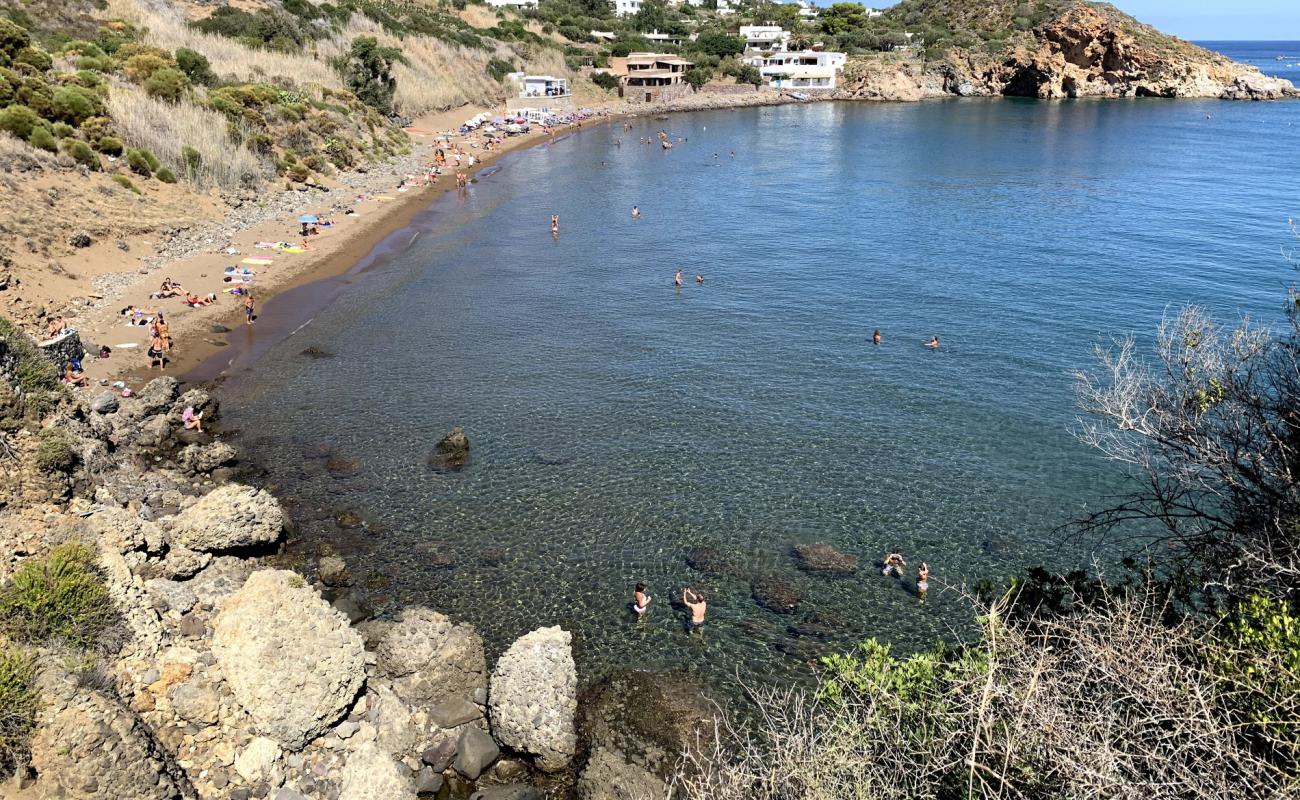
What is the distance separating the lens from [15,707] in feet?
38.1

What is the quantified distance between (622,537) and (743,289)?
23.8 metres

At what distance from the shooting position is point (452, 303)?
40219mm

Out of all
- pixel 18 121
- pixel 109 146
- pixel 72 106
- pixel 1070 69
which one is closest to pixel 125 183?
pixel 109 146

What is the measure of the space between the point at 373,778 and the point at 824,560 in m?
11.7

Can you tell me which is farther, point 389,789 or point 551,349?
point 551,349

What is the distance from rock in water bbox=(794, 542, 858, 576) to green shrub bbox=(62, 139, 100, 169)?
139 feet

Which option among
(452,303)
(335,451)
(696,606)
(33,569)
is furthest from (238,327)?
(696,606)

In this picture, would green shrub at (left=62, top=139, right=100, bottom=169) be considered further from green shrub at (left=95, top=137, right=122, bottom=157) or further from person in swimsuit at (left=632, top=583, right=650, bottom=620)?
person in swimsuit at (left=632, top=583, right=650, bottom=620)

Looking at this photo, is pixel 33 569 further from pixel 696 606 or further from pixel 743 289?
pixel 743 289

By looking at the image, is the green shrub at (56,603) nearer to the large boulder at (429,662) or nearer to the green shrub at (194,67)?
the large boulder at (429,662)

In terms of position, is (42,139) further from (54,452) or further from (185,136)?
(54,452)

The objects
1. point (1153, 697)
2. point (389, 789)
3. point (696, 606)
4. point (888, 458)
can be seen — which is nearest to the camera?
point (1153, 697)

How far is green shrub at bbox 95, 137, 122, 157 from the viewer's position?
43.8m

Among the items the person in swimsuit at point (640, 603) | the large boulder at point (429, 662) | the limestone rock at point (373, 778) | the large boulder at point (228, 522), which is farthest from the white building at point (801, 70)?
the limestone rock at point (373, 778)
